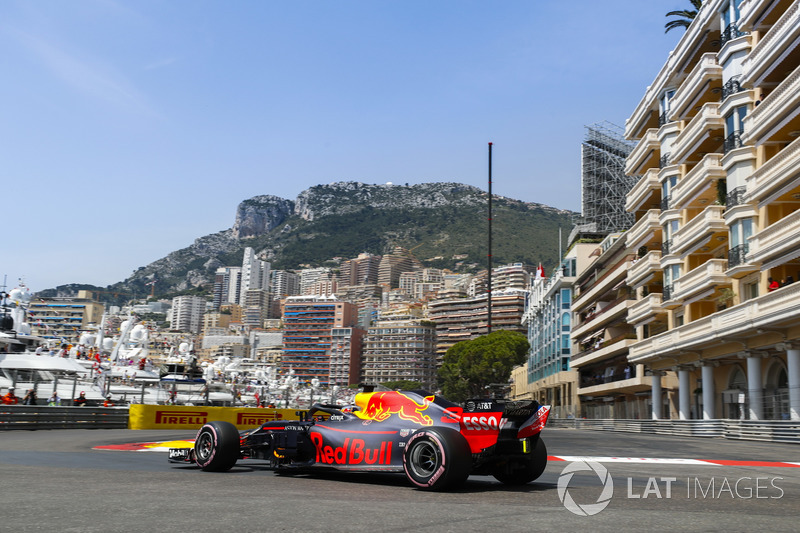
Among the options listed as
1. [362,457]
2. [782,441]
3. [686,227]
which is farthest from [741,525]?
[686,227]

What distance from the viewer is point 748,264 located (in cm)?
3312

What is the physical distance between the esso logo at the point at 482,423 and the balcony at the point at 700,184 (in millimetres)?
33315

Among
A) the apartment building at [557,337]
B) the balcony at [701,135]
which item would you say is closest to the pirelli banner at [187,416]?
the balcony at [701,135]

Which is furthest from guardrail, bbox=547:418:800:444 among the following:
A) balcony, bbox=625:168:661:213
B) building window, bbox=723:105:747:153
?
balcony, bbox=625:168:661:213

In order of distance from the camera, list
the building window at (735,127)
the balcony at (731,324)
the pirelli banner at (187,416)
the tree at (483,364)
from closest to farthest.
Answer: the balcony at (731,324) → the pirelli banner at (187,416) → the building window at (735,127) → the tree at (483,364)

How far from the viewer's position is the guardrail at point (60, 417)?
25.3 m

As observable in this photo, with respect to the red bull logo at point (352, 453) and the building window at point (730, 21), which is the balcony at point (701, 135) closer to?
the building window at point (730, 21)

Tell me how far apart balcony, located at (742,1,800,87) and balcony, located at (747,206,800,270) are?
7.13m

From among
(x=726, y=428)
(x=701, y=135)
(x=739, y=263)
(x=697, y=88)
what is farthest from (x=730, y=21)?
(x=726, y=428)

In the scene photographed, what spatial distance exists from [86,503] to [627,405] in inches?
2469

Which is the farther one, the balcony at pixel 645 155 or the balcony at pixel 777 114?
the balcony at pixel 645 155

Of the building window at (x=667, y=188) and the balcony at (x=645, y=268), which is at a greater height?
the building window at (x=667, y=188)

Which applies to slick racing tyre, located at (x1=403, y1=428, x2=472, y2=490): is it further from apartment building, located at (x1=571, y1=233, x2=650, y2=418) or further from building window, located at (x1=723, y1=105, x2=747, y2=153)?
apartment building, located at (x1=571, y1=233, x2=650, y2=418)

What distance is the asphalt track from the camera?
5.66 metres
